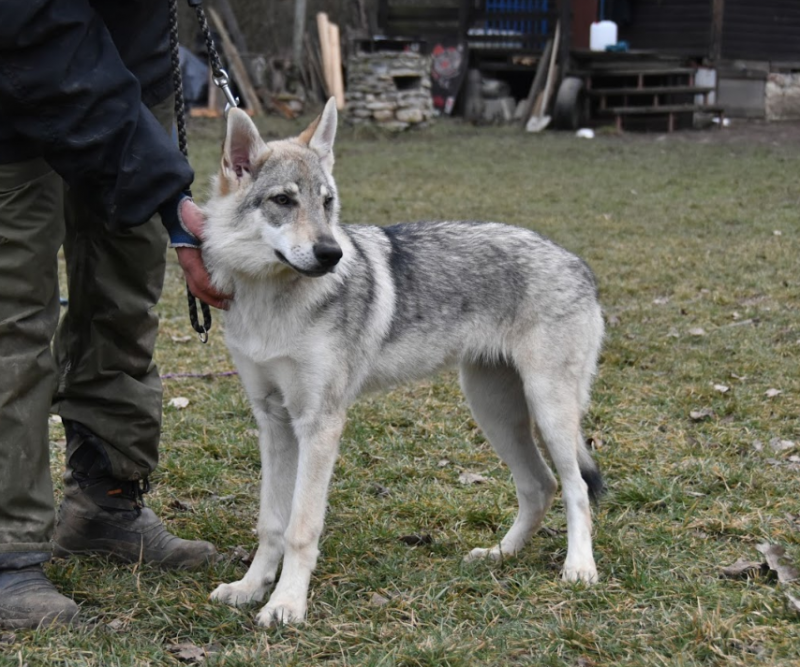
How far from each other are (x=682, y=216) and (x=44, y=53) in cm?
868

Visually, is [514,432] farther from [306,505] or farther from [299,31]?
[299,31]

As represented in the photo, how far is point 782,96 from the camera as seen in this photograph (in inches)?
826

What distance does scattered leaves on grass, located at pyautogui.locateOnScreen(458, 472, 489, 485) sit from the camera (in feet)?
13.9

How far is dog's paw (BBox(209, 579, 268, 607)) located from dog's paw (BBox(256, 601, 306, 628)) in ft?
0.45

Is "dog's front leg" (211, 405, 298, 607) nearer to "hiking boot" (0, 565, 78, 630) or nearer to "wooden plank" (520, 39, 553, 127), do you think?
"hiking boot" (0, 565, 78, 630)

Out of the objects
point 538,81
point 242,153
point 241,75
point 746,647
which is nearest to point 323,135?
point 242,153

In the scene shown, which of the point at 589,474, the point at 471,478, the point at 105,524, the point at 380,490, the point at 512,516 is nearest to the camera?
the point at 105,524

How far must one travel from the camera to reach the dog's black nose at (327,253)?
2928 millimetres

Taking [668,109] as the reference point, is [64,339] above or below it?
above

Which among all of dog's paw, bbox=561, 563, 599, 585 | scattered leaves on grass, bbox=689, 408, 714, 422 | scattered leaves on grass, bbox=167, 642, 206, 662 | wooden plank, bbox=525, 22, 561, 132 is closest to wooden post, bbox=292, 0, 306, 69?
wooden plank, bbox=525, 22, 561, 132

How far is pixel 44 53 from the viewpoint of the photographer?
8.84ft

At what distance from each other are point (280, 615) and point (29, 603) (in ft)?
2.41

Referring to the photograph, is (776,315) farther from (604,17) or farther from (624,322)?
(604,17)

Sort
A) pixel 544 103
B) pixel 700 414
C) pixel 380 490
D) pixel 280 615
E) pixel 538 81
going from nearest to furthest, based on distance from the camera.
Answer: pixel 280 615 → pixel 380 490 → pixel 700 414 → pixel 544 103 → pixel 538 81
